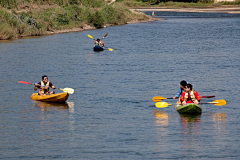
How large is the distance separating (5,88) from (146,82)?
8.46m

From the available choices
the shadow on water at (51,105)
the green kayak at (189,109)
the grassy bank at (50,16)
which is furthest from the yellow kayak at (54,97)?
the grassy bank at (50,16)

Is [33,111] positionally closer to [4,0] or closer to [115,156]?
[115,156]

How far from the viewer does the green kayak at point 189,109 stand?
19.6 metres

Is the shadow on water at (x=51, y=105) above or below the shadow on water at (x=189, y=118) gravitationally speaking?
above

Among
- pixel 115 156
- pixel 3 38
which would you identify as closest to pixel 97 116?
pixel 115 156

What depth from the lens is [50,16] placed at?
2589 inches

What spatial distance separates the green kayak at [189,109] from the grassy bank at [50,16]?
37.7m

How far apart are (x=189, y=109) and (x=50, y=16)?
48892 millimetres

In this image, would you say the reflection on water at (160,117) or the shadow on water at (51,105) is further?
the shadow on water at (51,105)

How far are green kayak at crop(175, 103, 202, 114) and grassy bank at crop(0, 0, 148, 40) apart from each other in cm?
3770

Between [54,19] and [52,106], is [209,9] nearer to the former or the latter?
[54,19]

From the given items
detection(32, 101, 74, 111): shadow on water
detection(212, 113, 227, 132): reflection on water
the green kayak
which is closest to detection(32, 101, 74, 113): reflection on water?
detection(32, 101, 74, 111): shadow on water

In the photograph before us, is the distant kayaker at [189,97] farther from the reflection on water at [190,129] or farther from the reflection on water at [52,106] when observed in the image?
the reflection on water at [52,106]

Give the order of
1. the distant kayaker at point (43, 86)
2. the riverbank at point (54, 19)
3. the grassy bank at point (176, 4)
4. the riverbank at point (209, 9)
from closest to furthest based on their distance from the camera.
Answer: the distant kayaker at point (43, 86), the riverbank at point (54, 19), the riverbank at point (209, 9), the grassy bank at point (176, 4)
